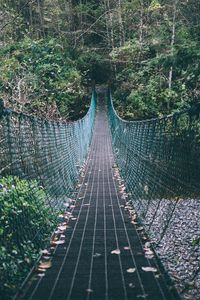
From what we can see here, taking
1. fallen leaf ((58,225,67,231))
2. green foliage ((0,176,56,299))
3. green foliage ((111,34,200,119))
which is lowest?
fallen leaf ((58,225,67,231))

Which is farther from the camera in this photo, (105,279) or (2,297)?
(105,279)

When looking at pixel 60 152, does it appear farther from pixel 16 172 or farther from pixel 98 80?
pixel 98 80

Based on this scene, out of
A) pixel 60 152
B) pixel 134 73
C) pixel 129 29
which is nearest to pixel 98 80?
pixel 129 29

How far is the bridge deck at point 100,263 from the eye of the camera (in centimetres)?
217

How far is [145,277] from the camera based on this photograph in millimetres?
2383

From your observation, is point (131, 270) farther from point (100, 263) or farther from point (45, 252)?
point (45, 252)

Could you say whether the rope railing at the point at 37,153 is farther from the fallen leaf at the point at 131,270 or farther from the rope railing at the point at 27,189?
the fallen leaf at the point at 131,270

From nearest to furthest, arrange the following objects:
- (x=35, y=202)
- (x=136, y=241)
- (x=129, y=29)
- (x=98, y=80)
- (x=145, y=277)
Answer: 1. (x=145, y=277)
2. (x=136, y=241)
3. (x=35, y=202)
4. (x=129, y=29)
5. (x=98, y=80)

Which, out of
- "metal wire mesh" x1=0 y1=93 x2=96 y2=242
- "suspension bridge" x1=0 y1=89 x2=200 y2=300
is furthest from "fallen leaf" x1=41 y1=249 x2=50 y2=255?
"metal wire mesh" x1=0 y1=93 x2=96 y2=242

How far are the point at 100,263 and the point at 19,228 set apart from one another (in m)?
0.60

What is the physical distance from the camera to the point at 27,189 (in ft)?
11.3

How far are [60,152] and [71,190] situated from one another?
528 millimetres

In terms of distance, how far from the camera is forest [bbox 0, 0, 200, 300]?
3.08 meters

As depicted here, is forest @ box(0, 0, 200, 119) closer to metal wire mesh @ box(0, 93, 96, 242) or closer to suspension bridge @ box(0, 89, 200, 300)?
metal wire mesh @ box(0, 93, 96, 242)
